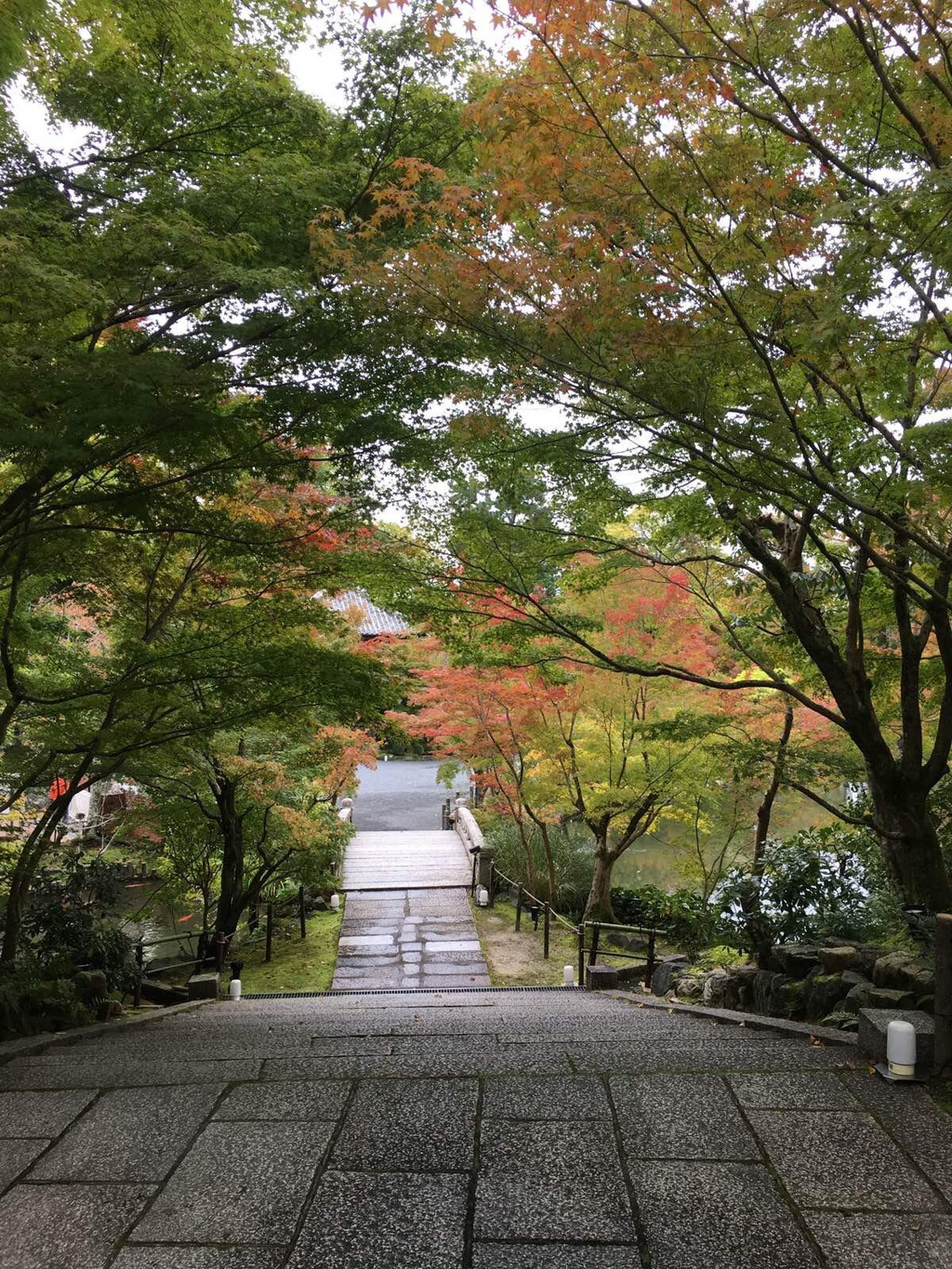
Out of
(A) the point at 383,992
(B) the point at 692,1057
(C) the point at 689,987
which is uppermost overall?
(B) the point at 692,1057

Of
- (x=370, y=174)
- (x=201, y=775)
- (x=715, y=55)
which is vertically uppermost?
(x=370, y=174)

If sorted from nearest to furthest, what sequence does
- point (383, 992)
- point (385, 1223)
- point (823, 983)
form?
point (385, 1223) → point (823, 983) → point (383, 992)

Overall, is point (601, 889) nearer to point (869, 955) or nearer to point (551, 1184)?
point (869, 955)

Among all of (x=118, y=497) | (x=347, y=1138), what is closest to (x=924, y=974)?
(x=347, y=1138)

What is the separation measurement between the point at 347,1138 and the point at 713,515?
526 centimetres

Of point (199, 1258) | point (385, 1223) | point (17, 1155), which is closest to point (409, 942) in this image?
point (17, 1155)

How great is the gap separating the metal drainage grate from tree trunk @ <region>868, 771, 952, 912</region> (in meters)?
3.66

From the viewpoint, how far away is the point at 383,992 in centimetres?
A: 919

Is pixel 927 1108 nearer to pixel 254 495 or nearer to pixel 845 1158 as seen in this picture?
pixel 845 1158

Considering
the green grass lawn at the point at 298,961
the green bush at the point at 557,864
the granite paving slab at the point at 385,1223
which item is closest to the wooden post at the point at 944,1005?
the granite paving slab at the point at 385,1223

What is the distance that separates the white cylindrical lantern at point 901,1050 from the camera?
12.0 ft

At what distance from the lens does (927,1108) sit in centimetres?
344

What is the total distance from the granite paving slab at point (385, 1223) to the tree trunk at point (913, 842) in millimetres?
4787

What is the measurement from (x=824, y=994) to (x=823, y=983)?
0.07m
